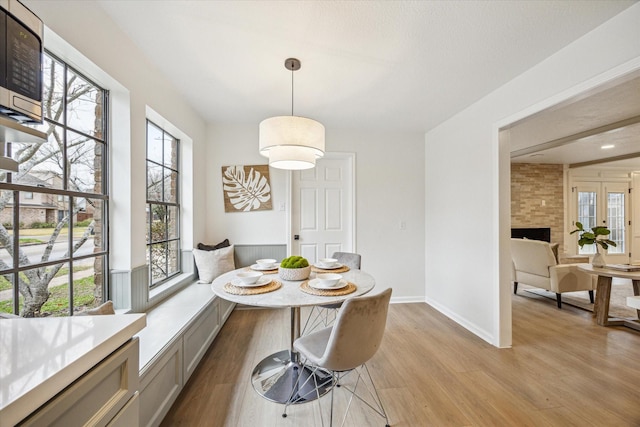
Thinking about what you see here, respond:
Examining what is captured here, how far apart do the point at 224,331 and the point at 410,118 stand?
10.7 feet

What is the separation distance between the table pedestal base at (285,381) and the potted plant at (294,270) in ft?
2.01

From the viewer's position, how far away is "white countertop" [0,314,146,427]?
19.7 inches

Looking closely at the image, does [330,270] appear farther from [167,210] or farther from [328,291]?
[167,210]

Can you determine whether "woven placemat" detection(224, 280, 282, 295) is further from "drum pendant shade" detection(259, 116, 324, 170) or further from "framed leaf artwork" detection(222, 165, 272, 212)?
"framed leaf artwork" detection(222, 165, 272, 212)

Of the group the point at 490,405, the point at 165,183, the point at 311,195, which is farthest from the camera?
the point at 311,195

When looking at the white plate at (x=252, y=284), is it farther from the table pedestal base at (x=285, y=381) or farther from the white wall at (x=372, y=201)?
the white wall at (x=372, y=201)

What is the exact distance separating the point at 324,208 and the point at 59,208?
8.88 ft

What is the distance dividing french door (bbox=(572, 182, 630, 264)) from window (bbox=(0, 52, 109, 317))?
8280 mm

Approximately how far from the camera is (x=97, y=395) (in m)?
0.69

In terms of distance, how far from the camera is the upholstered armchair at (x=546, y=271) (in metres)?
3.40

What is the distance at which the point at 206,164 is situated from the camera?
3.40 meters

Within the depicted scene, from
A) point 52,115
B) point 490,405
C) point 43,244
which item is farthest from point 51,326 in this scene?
point 490,405

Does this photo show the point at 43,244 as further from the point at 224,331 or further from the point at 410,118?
the point at 410,118

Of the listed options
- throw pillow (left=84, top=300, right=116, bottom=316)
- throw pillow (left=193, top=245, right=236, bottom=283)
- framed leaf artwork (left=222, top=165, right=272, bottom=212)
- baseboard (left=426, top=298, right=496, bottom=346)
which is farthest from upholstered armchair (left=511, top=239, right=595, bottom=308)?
throw pillow (left=84, top=300, right=116, bottom=316)
